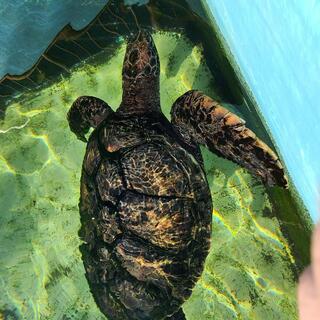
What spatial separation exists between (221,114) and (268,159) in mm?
381

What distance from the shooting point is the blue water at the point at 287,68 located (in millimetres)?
2066

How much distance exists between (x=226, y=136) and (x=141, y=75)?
733 mm

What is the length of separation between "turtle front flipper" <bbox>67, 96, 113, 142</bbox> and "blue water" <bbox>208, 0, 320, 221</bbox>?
3.36 ft

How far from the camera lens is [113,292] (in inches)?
105

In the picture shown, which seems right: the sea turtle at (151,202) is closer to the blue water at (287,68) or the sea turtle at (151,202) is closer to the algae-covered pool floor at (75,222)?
the blue water at (287,68)

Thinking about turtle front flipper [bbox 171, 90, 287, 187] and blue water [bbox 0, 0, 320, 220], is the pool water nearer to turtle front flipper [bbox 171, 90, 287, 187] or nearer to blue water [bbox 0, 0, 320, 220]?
blue water [bbox 0, 0, 320, 220]

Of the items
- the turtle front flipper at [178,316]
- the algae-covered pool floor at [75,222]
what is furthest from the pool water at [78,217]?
the turtle front flipper at [178,316]

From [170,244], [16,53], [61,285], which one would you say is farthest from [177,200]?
[16,53]

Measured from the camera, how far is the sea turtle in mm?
2592

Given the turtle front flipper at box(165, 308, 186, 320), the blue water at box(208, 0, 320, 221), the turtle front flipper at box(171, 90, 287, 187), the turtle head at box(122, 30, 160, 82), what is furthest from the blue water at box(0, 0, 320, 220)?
the turtle front flipper at box(165, 308, 186, 320)

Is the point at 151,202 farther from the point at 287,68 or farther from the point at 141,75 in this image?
the point at 287,68

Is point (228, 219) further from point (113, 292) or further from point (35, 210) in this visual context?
point (35, 210)

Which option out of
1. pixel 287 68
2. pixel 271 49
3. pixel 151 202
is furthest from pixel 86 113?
pixel 287 68

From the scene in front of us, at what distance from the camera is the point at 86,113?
129 inches
